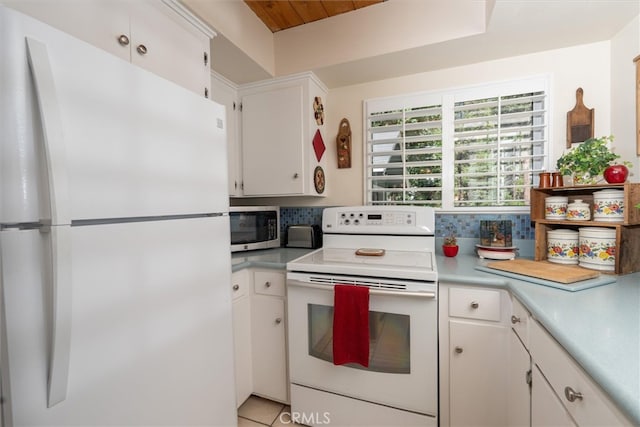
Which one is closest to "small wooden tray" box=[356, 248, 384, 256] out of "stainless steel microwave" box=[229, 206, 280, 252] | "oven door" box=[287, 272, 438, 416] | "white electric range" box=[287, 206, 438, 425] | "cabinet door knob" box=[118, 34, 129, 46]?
"white electric range" box=[287, 206, 438, 425]

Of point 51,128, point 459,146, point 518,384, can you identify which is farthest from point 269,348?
point 459,146

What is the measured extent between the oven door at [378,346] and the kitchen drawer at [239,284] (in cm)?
30

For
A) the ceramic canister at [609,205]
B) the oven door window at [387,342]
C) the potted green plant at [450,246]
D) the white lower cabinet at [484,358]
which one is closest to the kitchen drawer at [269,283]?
the oven door window at [387,342]

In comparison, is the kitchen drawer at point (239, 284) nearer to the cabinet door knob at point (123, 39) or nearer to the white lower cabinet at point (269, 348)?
the white lower cabinet at point (269, 348)

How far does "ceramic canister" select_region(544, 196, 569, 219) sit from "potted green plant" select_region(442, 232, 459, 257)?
→ 1.62ft

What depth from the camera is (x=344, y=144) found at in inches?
87.5

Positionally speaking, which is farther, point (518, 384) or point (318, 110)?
point (318, 110)

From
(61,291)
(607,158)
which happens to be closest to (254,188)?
(61,291)

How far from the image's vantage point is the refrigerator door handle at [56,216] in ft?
2.00

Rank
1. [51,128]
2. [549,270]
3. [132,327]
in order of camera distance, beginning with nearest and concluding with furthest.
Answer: [51,128]
[132,327]
[549,270]

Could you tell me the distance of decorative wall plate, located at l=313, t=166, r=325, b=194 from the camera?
2.13 metres

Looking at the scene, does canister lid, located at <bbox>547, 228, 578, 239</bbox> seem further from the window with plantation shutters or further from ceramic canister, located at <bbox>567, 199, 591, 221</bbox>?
the window with plantation shutters

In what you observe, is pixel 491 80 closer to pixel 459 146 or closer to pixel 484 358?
pixel 459 146

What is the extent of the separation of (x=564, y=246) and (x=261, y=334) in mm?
1710
